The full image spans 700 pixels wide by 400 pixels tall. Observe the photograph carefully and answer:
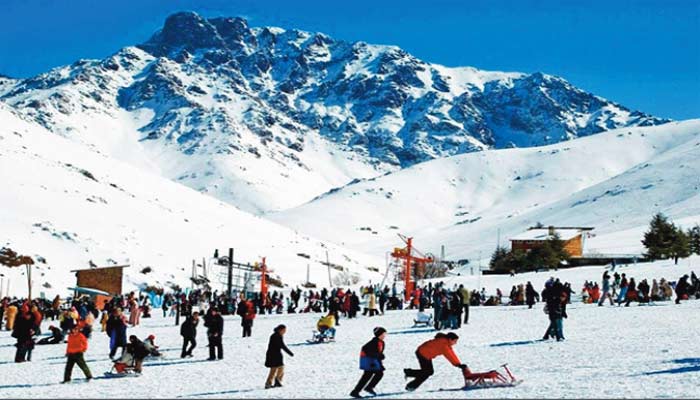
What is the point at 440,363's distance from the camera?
2095 centimetres

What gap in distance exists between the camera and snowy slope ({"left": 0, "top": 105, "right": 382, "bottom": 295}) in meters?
74.5

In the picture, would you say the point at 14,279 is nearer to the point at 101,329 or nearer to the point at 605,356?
the point at 101,329

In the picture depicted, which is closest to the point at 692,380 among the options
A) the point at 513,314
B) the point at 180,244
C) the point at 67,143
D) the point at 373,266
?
the point at 513,314

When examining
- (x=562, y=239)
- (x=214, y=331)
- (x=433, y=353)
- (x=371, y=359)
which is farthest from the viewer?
(x=562, y=239)

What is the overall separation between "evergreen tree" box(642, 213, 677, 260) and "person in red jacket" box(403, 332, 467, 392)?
5836cm

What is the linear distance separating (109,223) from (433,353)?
7600 centimetres

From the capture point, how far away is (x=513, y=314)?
35281mm

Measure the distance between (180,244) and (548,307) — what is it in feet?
230

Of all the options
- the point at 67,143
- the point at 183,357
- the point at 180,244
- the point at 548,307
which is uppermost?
the point at 67,143

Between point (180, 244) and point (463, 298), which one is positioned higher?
point (180, 244)

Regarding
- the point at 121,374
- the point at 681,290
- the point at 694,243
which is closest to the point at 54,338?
the point at 121,374

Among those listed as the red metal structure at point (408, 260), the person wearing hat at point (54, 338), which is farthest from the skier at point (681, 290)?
the person wearing hat at point (54, 338)

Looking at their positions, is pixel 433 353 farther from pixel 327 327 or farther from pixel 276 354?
pixel 327 327

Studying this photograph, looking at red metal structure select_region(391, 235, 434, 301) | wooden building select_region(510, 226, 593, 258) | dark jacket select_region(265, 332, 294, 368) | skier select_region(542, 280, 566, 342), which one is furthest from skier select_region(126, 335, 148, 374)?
wooden building select_region(510, 226, 593, 258)
